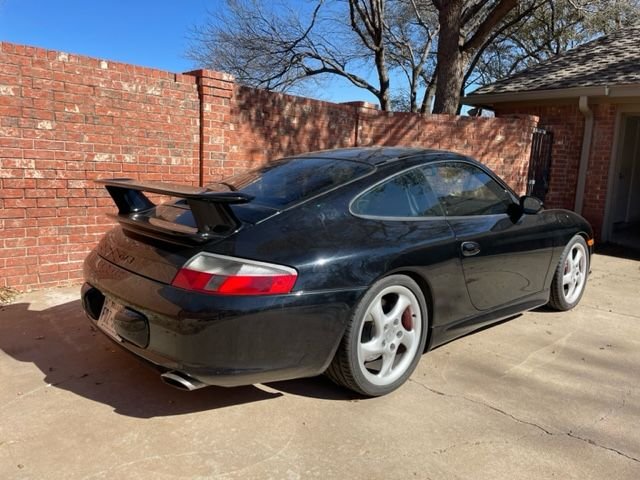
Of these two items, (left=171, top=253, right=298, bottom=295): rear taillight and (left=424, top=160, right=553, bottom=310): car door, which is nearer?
(left=171, top=253, right=298, bottom=295): rear taillight

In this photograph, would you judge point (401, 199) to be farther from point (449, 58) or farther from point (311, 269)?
point (449, 58)

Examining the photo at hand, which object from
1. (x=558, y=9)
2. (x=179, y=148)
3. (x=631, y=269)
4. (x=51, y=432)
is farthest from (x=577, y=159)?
(x=558, y=9)

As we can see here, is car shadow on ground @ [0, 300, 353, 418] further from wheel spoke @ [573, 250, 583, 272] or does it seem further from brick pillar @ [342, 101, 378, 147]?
brick pillar @ [342, 101, 378, 147]

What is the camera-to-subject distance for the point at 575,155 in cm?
994

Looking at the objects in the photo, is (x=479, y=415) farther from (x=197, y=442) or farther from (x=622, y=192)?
(x=622, y=192)

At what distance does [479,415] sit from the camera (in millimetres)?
2971

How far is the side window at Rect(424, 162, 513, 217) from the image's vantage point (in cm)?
364

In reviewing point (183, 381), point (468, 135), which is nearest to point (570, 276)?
point (183, 381)

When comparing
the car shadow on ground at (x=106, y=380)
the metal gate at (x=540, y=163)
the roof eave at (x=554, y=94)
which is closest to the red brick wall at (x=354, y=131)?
the metal gate at (x=540, y=163)

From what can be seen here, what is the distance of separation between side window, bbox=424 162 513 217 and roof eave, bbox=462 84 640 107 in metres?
6.09

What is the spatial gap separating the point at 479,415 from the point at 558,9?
19.9 m

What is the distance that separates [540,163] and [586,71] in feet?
7.11

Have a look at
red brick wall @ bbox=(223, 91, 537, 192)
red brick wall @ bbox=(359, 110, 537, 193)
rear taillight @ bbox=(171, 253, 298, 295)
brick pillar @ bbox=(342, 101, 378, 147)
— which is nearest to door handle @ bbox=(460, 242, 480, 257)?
rear taillight @ bbox=(171, 253, 298, 295)

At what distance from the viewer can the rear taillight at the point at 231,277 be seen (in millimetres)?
2520
